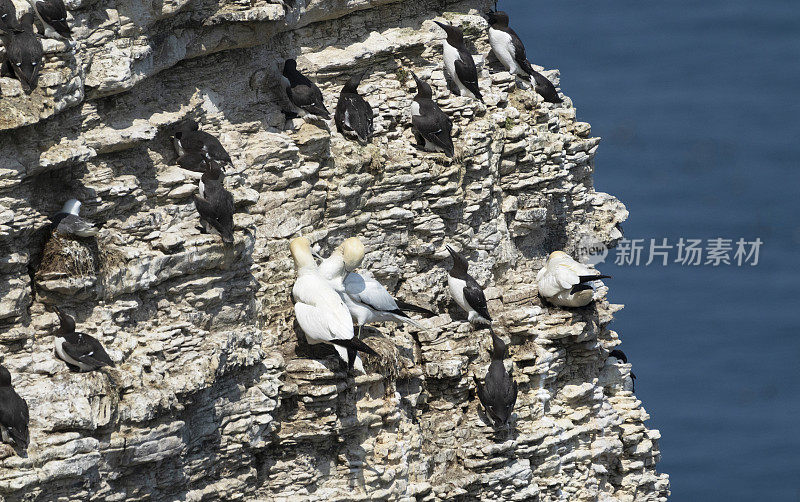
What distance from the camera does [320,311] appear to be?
25.3 m

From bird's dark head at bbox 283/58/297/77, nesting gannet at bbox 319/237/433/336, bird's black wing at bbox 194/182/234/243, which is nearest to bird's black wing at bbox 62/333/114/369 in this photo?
bird's black wing at bbox 194/182/234/243

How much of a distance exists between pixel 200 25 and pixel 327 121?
3.06 metres

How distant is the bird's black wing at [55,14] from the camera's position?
859 inches

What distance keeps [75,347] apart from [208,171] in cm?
345

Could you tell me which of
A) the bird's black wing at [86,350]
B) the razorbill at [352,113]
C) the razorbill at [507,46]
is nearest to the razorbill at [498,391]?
the razorbill at [352,113]

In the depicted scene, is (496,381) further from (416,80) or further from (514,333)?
(416,80)

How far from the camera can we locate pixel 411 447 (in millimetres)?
27234

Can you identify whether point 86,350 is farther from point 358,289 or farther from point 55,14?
point 358,289

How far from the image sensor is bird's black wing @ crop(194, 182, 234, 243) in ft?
78.9

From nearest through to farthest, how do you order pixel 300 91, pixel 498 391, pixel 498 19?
pixel 300 91, pixel 498 391, pixel 498 19

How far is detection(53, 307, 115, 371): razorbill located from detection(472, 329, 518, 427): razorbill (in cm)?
725

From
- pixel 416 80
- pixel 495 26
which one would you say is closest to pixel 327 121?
pixel 416 80

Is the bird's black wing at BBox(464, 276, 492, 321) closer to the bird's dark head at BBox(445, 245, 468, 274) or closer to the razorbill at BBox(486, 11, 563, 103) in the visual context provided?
the bird's dark head at BBox(445, 245, 468, 274)

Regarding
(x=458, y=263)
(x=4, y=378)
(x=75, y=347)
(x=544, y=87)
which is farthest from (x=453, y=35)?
(x=4, y=378)
